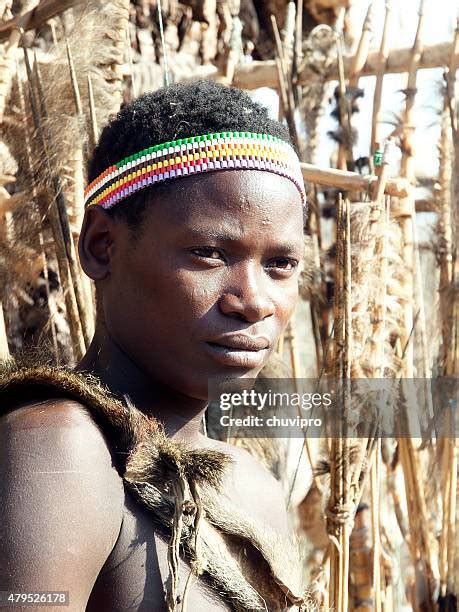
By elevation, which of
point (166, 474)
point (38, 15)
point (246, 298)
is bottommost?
point (166, 474)

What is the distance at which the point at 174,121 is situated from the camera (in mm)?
1421

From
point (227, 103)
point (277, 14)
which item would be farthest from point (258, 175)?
point (277, 14)

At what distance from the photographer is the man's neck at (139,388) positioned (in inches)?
56.0

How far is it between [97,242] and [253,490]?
0.55 m

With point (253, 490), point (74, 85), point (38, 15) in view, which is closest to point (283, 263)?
point (253, 490)

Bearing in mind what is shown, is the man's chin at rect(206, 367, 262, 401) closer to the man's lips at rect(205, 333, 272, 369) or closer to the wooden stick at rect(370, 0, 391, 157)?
the man's lips at rect(205, 333, 272, 369)

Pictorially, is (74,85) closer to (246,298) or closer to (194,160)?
(194,160)

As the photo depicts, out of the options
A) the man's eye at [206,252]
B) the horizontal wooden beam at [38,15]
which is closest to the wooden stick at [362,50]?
the horizontal wooden beam at [38,15]

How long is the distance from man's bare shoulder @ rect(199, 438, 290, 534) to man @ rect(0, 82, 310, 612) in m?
0.04

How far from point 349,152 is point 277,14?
1120 millimetres

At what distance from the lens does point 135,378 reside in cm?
142

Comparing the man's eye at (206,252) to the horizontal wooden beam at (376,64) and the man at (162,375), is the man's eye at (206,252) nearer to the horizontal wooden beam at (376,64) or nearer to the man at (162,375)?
the man at (162,375)

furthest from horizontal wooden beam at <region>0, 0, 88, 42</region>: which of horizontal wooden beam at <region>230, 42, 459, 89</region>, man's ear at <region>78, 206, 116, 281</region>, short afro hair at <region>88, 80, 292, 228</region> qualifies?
man's ear at <region>78, 206, 116, 281</region>

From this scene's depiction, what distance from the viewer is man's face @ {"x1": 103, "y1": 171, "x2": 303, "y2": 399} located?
4.37 feet
